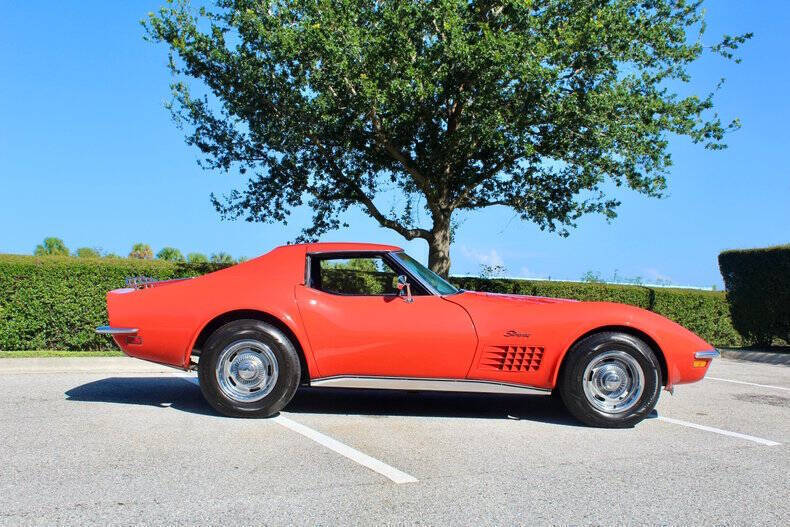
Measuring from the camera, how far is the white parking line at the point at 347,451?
4.07 metres

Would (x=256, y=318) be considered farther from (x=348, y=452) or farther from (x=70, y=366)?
(x=70, y=366)

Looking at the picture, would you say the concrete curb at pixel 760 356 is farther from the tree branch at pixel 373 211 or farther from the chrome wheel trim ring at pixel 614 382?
the chrome wheel trim ring at pixel 614 382

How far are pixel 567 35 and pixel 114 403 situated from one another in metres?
10.4

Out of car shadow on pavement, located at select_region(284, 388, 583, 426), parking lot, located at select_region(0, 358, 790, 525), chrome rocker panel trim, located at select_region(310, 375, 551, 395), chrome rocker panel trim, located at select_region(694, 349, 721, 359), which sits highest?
chrome rocker panel trim, located at select_region(694, 349, 721, 359)

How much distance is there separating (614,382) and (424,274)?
74.4 inches

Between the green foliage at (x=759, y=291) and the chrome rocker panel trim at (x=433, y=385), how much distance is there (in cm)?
1256

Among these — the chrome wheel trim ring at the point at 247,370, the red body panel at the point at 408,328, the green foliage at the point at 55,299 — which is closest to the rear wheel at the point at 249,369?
the chrome wheel trim ring at the point at 247,370

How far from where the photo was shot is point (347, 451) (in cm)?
468

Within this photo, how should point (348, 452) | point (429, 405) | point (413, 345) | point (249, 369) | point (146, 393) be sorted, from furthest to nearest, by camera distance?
1. point (146, 393)
2. point (429, 405)
3. point (249, 369)
4. point (413, 345)
5. point (348, 452)

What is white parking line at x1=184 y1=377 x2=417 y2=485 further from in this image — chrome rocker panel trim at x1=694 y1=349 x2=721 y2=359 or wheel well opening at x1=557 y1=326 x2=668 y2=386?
chrome rocker panel trim at x1=694 y1=349 x2=721 y2=359

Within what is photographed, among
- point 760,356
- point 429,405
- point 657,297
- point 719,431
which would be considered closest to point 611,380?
point 719,431

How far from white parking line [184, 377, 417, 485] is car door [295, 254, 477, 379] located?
1.70 feet

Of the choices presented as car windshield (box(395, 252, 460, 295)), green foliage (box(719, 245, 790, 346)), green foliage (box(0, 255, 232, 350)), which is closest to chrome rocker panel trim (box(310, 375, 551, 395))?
car windshield (box(395, 252, 460, 295))

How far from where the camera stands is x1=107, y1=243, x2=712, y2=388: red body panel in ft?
18.4
